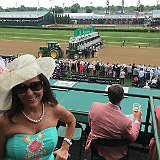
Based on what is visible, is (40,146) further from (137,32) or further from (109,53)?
(137,32)

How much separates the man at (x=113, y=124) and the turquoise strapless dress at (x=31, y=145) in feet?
2.96

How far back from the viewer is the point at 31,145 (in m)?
1.90

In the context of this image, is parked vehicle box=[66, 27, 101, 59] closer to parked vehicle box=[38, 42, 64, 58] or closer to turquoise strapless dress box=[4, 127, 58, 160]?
parked vehicle box=[38, 42, 64, 58]

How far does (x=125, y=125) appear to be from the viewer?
269cm

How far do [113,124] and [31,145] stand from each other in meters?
1.10

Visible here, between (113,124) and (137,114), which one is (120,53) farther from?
(113,124)

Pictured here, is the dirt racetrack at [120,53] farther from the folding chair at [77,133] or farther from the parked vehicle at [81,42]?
the folding chair at [77,133]

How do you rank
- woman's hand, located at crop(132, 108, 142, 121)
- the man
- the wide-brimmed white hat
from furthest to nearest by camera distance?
woman's hand, located at crop(132, 108, 142, 121) → the man → the wide-brimmed white hat

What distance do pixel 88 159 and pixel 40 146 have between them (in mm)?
1611

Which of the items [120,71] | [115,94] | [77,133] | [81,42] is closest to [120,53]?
[81,42]

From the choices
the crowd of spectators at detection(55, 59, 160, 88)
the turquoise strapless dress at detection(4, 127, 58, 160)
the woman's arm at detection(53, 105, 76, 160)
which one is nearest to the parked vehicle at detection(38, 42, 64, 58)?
the crowd of spectators at detection(55, 59, 160, 88)

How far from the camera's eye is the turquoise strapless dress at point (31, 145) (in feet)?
6.13

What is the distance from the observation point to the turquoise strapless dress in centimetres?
187

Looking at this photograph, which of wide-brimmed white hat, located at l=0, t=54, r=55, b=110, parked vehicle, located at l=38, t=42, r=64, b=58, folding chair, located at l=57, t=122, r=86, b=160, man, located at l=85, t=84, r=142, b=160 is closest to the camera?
wide-brimmed white hat, located at l=0, t=54, r=55, b=110
